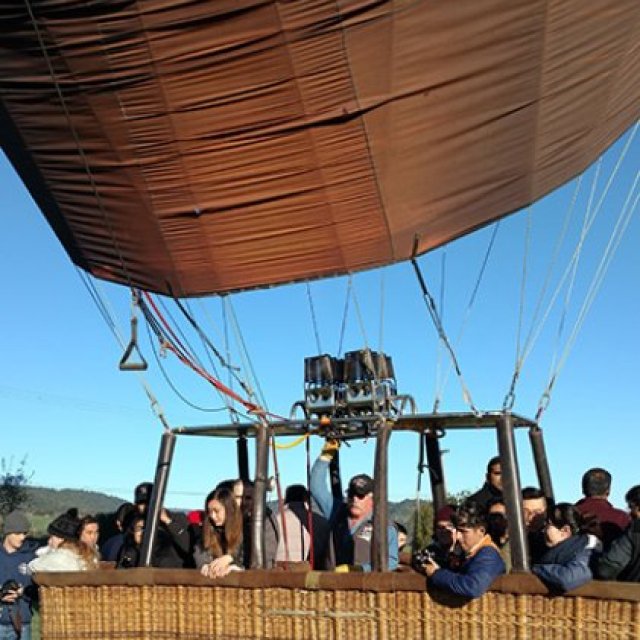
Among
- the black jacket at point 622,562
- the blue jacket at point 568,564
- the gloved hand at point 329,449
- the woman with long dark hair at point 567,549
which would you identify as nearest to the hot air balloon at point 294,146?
the gloved hand at point 329,449

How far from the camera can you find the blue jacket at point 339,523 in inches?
249

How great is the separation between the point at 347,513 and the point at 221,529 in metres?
0.79

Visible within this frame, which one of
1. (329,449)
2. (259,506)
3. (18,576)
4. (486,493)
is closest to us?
(259,506)

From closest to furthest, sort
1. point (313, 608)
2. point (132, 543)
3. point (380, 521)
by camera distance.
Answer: point (313, 608)
point (380, 521)
point (132, 543)

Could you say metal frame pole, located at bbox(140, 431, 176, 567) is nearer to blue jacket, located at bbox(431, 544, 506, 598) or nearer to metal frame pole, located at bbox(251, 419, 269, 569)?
metal frame pole, located at bbox(251, 419, 269, 569)

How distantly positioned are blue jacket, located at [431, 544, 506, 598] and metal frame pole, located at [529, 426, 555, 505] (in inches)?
61.7

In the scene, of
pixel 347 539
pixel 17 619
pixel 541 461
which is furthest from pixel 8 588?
pixel 541 461

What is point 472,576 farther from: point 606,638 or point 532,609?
point 606,638

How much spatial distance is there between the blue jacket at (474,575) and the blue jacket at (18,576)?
3.38 meters

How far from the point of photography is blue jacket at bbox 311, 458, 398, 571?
20.8 ft

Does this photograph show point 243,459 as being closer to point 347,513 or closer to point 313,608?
point 347,513

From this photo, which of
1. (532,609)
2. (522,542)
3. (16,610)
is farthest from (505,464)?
(16,610)

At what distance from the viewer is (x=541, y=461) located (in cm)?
677

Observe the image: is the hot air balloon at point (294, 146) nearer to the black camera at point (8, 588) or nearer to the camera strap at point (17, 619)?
the black camera at point (8, 588)
